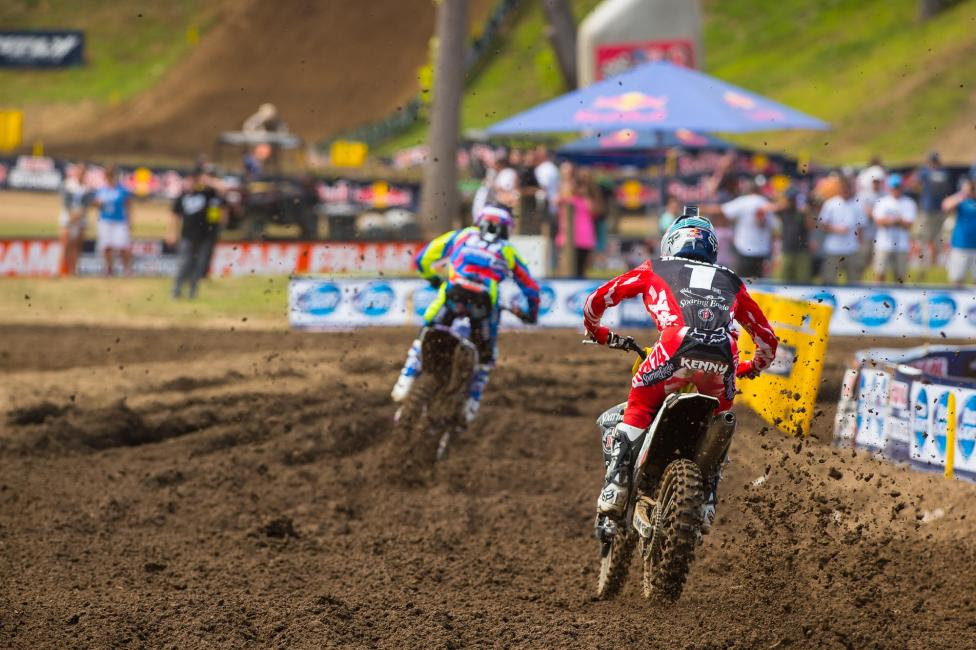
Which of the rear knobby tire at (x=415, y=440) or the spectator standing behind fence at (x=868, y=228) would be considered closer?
the rear knobby tire at (x=415, y=440)

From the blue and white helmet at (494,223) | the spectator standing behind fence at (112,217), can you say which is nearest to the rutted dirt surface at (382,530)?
the blue and white helmet at (494,223)

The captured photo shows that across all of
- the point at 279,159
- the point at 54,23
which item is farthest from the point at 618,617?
the point at 54,23

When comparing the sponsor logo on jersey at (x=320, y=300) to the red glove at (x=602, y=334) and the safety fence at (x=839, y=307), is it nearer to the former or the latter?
the safety fence at (x=839, y=307)

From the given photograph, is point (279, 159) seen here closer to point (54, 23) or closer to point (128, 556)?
point (54, 23)

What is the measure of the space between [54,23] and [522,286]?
5375cm

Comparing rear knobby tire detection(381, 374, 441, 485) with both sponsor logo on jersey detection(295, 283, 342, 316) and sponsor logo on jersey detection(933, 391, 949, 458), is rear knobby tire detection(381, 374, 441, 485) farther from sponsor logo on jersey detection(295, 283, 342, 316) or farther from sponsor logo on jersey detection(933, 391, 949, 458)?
sponsor logo on jersey detection(295, 283, 342, 316)

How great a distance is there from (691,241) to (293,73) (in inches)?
1760

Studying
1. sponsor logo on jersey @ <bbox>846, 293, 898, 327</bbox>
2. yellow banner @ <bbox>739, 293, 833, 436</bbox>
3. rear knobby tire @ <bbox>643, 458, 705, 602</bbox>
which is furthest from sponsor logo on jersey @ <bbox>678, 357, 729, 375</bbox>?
sponsor logo on jersey @ <bbox>846, 293, 898, 327</bbox>

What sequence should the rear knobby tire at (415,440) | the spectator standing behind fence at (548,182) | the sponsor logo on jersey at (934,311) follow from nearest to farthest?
the rear knobby tire at (415,440)
the sponsor logo on jersey at (934,311)
the spectator standing behind fence at (548,182)

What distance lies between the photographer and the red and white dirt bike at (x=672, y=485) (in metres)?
6.00

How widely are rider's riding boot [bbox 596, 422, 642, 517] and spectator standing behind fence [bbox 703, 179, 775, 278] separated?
11.6 m

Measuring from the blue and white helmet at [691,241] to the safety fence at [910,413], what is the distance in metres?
3.60

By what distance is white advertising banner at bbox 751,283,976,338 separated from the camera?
1653 cm

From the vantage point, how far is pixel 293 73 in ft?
162
